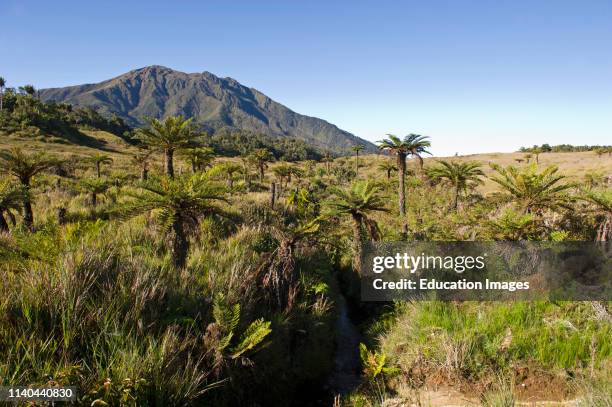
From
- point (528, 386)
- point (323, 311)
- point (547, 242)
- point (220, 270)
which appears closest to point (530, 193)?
point (547, 242)

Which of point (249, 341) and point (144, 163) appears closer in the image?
point (249, 341)

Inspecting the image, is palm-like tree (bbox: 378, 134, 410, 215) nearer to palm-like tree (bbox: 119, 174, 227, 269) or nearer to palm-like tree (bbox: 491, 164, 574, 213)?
palm-like tree (bbox: 491, 164, 574, 213)

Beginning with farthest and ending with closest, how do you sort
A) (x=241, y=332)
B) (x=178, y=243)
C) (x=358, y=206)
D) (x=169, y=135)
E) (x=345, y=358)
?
(x=169, y=135) < (x=358, y=206) < (x=345, y=358) < (x=178, y=243) < (x=241, y=332)

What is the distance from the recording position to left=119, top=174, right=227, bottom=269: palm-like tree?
5.64m

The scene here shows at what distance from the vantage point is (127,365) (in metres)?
2.75

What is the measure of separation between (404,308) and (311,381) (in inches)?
104

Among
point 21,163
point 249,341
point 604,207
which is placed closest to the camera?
point 249,341

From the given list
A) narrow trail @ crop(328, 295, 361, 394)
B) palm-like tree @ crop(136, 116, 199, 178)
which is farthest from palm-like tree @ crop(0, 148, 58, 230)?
narrow trail @ crop(328, 295, 361, 394)

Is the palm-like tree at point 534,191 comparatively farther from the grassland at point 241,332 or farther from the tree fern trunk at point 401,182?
the tree fern trunk at point 401,182

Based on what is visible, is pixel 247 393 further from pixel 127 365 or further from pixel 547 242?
pixel 547 242

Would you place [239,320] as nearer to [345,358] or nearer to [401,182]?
[345,358]

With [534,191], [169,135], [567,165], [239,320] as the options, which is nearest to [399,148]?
[534,191]

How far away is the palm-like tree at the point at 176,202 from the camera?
18.5ft

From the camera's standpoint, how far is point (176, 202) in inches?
228
